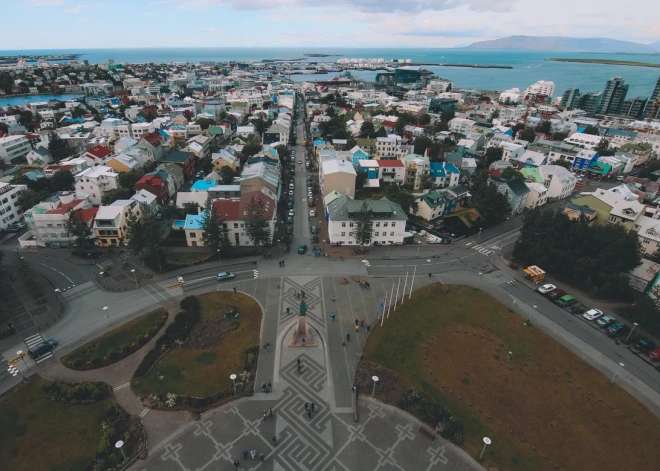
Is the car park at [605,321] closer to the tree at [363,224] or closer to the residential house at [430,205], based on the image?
the residential house at [430,205]

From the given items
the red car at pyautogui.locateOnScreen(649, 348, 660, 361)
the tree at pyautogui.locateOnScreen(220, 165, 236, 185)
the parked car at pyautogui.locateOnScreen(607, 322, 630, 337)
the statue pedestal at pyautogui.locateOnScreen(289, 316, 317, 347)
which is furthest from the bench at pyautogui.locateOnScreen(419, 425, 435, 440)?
the tree at pyautogui.locateOnScreen(220, 165, 236, 185)

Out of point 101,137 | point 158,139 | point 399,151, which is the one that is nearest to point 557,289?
point 399,151

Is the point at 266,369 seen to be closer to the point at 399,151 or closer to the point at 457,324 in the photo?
the point at 457,324

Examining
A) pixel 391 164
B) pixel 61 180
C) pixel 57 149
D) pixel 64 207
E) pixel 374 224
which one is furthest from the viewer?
pixel 57 149

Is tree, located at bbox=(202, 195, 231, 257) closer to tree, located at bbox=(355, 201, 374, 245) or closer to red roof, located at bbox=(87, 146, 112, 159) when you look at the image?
tree, located at bbox=(355, 201, 374, 245)

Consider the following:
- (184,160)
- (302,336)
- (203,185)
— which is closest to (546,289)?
(302,336)

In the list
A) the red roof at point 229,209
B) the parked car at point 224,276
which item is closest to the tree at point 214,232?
the red roof at point 229,209

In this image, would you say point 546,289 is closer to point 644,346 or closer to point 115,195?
point 644,346
